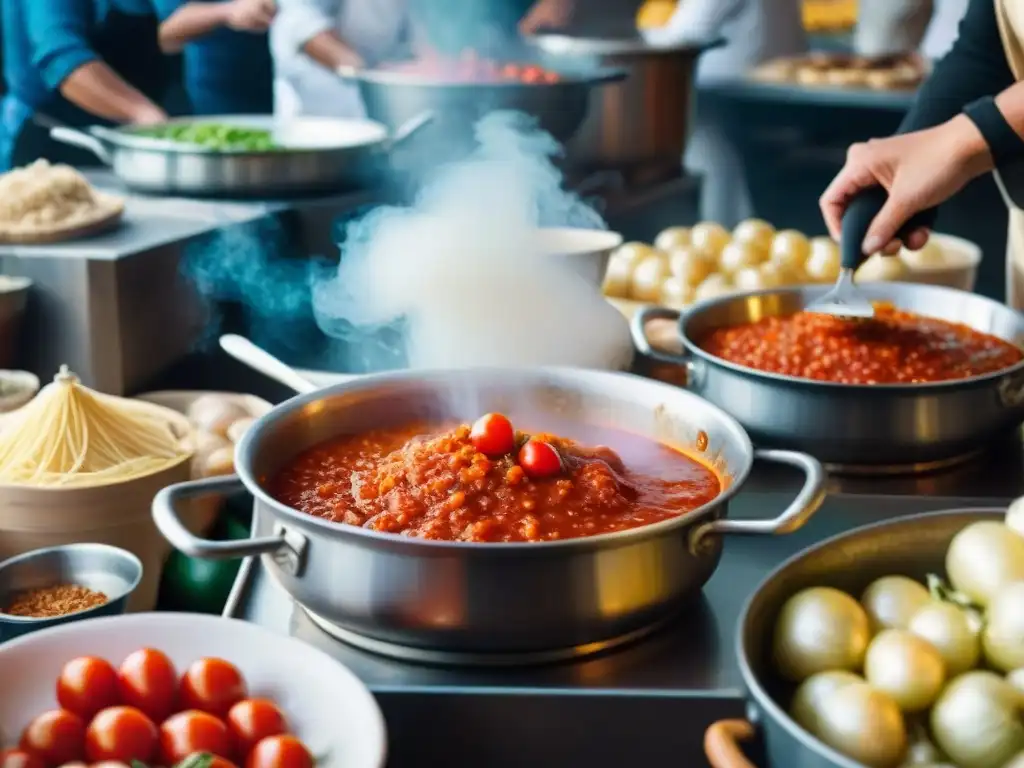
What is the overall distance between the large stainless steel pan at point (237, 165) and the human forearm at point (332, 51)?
5.18 feet

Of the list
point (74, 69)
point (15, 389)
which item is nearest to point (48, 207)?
point (15, 389)

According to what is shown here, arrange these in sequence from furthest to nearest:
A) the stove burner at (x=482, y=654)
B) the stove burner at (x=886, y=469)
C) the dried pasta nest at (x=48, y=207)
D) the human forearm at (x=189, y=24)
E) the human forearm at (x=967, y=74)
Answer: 1. the human forearm at (x=189, y=24)
2. the human forearm at (x=967, y=74)
3. the dried pasta nest at (x=48, y=207)
4. the stove burner at (x=886, y=469)
5. the stove burner at (x=482, y=654)

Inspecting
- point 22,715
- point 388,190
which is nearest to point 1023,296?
point 388,190

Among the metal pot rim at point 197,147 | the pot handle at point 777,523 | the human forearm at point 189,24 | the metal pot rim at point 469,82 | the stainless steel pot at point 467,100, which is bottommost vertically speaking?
the pot handle at point 777,523

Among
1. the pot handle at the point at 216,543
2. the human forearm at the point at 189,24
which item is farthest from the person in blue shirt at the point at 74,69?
the pot handle at the point at 216,543

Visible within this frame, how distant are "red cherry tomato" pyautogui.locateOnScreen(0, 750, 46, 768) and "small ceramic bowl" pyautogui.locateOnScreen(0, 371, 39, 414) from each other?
976mm

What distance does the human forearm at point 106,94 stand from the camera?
3.31m

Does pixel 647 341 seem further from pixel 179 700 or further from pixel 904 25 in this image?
pixel 904 25

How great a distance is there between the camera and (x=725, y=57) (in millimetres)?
6008

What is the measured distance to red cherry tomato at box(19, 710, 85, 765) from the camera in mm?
1067

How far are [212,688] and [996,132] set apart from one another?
1.52 meters

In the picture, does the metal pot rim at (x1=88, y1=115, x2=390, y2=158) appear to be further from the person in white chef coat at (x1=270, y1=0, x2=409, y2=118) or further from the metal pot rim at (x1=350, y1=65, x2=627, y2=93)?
the person in white chef coat at (x1=270, y1=0, x2=409, y2=118)

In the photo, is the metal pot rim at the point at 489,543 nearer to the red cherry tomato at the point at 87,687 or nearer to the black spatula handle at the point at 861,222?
the red cherry tomato at the point at 87,687

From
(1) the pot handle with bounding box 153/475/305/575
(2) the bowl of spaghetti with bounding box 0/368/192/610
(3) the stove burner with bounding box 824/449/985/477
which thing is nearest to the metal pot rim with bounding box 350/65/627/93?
(2) the bowl of spaghetti with bounding box 0/368/192/610
